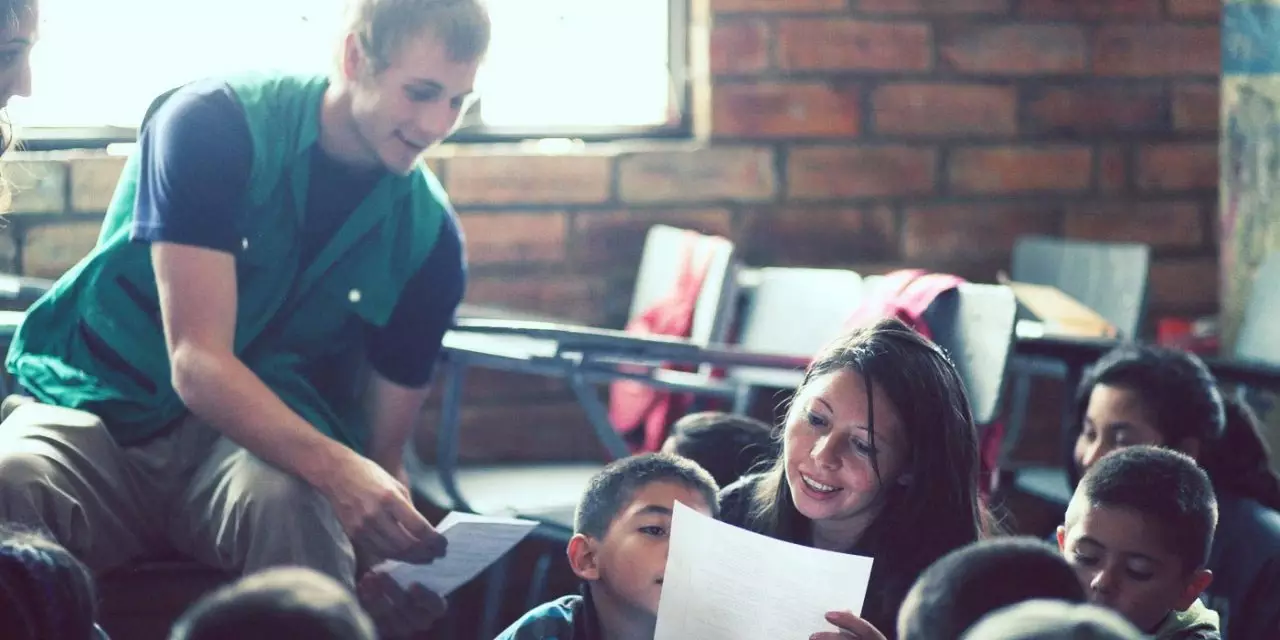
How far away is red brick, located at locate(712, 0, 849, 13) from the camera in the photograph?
2.74 m

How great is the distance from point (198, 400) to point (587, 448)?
3.95ft

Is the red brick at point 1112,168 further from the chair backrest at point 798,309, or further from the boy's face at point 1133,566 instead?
the boy's face at point 1133,566

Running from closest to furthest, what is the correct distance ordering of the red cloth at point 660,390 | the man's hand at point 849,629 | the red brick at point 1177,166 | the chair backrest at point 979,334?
the man's hand at point 849,629 < the chair backrest at point 979,334 < the red cloth at point 660,390 < the red brick at point 1177,166

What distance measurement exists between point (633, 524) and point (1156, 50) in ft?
6.24

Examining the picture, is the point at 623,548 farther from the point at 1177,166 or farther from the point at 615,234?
the point at 1177,166

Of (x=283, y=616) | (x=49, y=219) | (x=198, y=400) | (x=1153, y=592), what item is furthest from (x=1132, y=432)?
(x=49, y=219)

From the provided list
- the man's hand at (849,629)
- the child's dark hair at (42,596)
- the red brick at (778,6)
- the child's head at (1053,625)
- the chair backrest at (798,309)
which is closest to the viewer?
the child's head at (1053,625)

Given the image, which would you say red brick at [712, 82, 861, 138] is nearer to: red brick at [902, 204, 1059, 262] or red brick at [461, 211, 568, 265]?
red brick at [902, 204, 1059, 262]

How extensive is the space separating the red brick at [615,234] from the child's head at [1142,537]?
1350 millimetres

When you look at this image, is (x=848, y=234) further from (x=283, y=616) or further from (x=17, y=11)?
(x=283, y=616)

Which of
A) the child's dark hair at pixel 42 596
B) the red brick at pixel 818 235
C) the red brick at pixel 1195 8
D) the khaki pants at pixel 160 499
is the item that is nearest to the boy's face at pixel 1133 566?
the khaki pants at pixel 160 499

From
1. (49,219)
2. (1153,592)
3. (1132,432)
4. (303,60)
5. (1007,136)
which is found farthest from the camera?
(1007,136)

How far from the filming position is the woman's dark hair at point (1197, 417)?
1.89 metres

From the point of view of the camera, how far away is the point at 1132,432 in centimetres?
190
